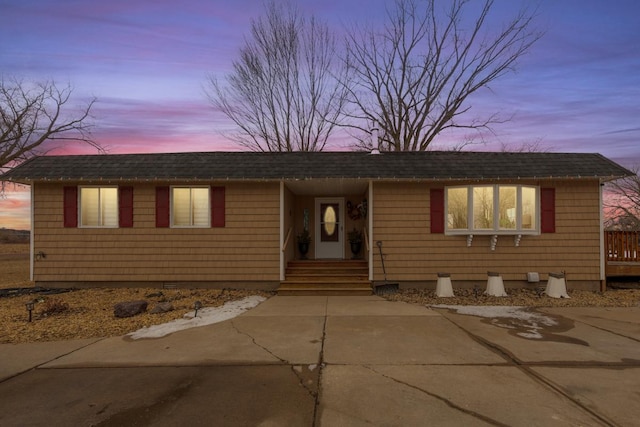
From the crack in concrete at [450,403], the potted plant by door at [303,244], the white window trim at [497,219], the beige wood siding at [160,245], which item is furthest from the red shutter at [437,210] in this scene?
the crack in concrete at [450,403]

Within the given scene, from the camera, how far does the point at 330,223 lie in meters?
12.1

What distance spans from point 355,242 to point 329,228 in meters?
1.07

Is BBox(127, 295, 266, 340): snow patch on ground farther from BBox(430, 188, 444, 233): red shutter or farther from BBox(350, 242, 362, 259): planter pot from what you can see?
BBox(430, 188, 444, 233): red shutter

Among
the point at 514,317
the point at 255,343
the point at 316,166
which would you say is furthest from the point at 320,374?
the point at 316,166

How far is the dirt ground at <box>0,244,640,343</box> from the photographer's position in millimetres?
5902

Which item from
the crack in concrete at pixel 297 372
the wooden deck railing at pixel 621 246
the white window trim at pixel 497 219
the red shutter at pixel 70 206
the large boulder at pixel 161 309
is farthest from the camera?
the red shutter at pixel 70 206

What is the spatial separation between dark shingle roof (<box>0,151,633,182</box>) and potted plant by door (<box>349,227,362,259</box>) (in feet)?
8.33

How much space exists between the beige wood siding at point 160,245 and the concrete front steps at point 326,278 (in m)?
0.54

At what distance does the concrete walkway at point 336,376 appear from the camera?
10.1ft

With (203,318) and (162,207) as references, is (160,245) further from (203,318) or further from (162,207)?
(203,318)

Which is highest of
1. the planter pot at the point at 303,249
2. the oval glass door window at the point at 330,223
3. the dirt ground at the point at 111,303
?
the oval glass door window at the point at 330,223

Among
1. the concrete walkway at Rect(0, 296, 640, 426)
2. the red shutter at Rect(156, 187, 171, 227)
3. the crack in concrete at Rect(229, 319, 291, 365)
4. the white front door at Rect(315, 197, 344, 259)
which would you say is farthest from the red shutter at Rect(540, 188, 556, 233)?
the red shutter at Rect(156, 187, 171, 227)

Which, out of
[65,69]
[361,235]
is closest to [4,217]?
[65,69]

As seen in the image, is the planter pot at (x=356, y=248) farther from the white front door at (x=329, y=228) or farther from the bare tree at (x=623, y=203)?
the bare tree at (x=623, y=203)
